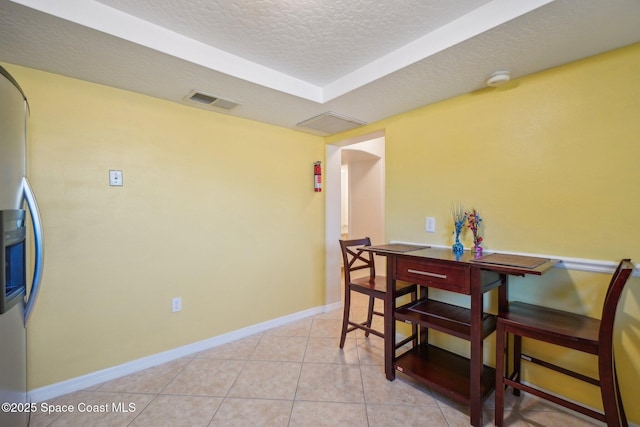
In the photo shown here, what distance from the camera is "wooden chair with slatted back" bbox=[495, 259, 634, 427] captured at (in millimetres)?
1237

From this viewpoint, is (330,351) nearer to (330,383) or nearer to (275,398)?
(330,383)

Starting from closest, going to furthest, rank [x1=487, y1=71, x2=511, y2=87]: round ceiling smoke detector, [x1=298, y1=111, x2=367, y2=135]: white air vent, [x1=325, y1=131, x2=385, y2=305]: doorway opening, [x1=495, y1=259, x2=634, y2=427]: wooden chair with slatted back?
[x1=495, y1=259, x2=634, y2=427]: wooden chair with slatted back → [x1=487, y1=71, x2=511, y2=87]: round ceiling smoke detector → [x1=298, y1=111, x2=367, y2=135]: white air vent → [x1=325, y1=131, x2=385, y2=305]: doorway opening

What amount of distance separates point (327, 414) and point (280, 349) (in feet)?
2.80

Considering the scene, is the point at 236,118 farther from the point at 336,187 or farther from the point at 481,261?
the point at 481,261

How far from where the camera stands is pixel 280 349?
243cm

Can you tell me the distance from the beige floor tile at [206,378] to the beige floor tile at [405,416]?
98 centimetres

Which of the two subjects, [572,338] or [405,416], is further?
[405,416]

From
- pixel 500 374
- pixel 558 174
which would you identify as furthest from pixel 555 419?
pixel 558 174

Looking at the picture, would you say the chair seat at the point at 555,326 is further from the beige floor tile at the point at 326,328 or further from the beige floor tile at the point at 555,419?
the beige floor tile at the point at 326,328

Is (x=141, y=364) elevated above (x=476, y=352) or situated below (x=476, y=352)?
below

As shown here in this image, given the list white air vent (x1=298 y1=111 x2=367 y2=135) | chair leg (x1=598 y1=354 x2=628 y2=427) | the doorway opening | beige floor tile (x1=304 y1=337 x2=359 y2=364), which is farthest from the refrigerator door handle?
Answer: chair leg (x1=598 y1=354 x2=628 y2=427)

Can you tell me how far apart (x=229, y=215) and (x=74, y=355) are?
142cm

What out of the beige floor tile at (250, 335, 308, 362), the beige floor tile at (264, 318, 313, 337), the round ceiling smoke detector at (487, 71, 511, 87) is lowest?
the beige floor tile at (250, 335, 308, 362)

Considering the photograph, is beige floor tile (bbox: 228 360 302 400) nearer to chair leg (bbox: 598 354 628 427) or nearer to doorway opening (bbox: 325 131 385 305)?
doorway opening (bbox: 325 131 385 305)
